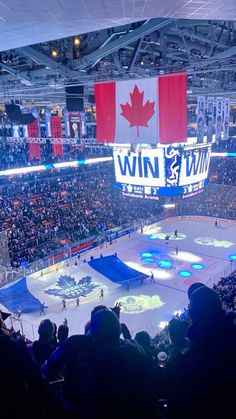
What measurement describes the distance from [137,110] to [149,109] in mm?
351

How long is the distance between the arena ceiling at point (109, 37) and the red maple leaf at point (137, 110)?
1.37m

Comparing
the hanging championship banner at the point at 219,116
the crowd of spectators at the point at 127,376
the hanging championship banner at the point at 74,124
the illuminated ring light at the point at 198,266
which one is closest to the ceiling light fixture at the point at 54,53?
the hanging championship banner at the point at 74,124

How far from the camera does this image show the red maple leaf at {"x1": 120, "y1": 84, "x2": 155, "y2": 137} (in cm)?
927

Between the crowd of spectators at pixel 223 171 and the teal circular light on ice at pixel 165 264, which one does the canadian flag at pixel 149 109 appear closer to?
the teal circular light on ice at pixel 165 264

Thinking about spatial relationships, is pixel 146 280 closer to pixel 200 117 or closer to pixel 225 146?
pixel 200 117

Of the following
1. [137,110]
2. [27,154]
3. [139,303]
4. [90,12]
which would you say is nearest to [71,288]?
[139,303]

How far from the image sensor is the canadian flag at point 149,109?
9117 mm

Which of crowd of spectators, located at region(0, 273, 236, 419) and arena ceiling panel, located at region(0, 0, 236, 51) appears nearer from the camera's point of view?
crowd of spectators, located at region(0, 273, 236, 419)

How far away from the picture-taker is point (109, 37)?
968cm

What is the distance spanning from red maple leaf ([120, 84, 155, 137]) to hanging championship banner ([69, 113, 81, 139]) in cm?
914

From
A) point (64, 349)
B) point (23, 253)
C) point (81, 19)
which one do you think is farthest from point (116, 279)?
point (64, 349)

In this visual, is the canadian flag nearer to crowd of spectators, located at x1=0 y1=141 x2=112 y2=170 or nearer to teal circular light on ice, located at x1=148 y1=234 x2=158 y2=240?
teal circular light on ice, located at x1=148 y1=234 x2=158 y2=240

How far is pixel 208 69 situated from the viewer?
11781 mm

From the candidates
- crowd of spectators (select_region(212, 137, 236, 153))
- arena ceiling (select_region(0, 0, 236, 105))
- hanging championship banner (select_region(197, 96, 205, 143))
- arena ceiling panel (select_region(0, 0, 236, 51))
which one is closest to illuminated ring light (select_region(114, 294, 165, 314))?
hanging championship banner (select_region(197, 96, 205, 143))
